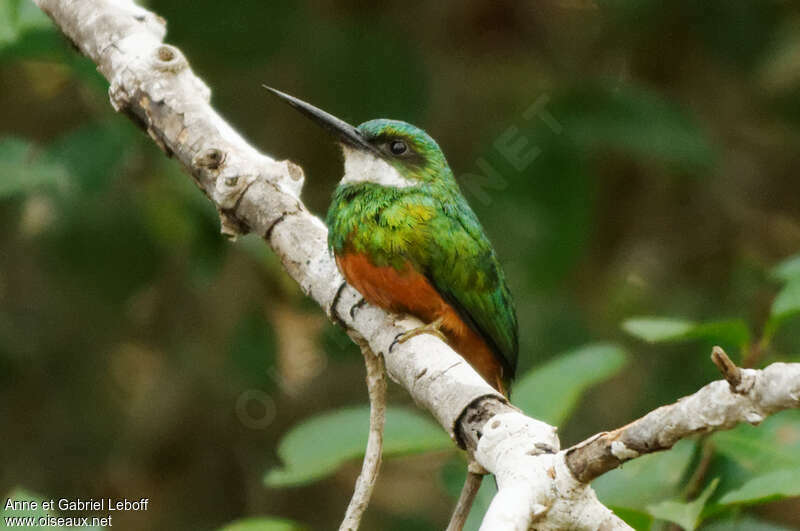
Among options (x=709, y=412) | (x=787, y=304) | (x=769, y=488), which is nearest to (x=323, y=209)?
(x=787, y=304)

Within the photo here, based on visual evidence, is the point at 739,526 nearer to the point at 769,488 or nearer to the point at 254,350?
the point at 769,488

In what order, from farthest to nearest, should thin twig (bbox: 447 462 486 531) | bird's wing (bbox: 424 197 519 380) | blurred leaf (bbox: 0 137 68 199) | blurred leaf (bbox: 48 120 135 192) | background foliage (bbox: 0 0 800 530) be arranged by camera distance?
background foliage (bbox: 0 0 800 530) < blurred leaf (bbox: 48 120 135 192) < blurred leaf (bbox: 0 137 68 199) < bird's wing (bbox: 424 197 519 380) < thin twig (bbox: 447 462 486 531)

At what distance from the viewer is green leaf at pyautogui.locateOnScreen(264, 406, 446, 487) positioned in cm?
237

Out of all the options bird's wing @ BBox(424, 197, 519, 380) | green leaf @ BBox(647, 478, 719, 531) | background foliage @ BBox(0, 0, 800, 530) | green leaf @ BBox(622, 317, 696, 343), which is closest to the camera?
green leaf @ BBox(647, 478, 719, 531)

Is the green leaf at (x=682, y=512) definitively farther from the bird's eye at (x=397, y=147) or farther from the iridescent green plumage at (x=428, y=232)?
the bird's eye at (x=397, y=147)

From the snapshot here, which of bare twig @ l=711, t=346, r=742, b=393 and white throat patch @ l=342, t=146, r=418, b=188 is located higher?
bare twig @ l=711, t=346, r=742, b=393

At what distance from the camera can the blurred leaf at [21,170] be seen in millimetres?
2920

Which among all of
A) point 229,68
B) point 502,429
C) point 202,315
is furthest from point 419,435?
point 202,315

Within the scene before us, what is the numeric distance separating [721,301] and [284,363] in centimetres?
207

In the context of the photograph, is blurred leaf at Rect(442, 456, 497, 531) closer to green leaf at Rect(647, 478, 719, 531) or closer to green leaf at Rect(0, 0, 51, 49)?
green leaf at Rect(647, 478, 719, 531)

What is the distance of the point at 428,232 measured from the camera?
2768 millimetres

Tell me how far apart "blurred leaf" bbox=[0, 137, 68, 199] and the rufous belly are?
1.08 m

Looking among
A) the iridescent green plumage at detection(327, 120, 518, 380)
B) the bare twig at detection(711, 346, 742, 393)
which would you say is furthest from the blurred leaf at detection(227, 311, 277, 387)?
the bare twig at detection(711, 346, 742, 393)

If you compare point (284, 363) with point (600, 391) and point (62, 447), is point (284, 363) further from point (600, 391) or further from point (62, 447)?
point (600, 391)
